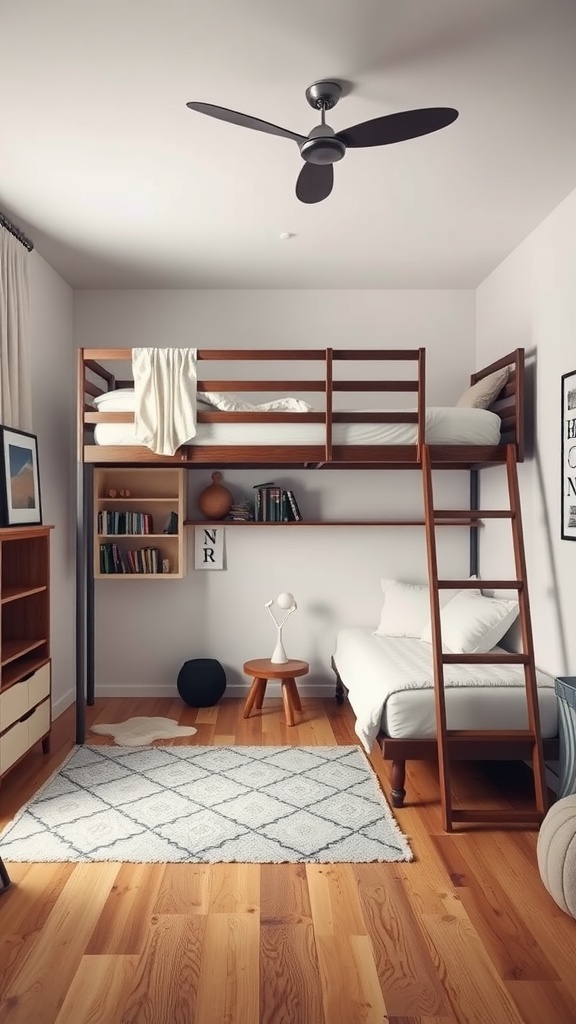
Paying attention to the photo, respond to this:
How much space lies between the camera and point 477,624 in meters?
3.98

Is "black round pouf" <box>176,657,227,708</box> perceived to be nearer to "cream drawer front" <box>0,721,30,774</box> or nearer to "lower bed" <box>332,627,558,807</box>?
"cream drawer front" <box>0,721,30,774</box>

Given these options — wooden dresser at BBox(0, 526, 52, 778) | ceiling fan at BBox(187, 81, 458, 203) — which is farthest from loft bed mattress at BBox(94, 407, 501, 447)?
ceiling fan at BBox(187, 81, 458, 203)

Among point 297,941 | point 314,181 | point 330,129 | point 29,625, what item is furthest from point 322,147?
point 29,625

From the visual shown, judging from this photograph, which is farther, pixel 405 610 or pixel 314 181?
pixel 405 610

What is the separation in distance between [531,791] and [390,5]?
10.5ft

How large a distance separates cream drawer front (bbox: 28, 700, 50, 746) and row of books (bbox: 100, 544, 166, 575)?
1.10 meters

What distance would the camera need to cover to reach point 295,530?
17.2ft

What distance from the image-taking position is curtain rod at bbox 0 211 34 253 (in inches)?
148

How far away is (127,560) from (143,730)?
3.67 feet

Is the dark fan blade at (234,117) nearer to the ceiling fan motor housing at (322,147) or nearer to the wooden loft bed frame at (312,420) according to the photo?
the ceiling fan motor housing at (322,147)

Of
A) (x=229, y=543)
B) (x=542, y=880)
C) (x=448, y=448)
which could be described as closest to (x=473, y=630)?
(x=448, y=448)

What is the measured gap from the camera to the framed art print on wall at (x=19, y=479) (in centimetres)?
359

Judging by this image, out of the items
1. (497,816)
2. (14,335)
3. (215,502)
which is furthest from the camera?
(215,502)

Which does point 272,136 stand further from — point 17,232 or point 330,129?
point 17,232
